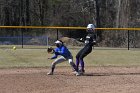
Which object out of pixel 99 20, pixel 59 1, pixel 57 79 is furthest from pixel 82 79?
pixel 59 1

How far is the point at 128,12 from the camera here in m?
46.0

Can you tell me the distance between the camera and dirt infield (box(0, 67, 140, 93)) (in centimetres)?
1184

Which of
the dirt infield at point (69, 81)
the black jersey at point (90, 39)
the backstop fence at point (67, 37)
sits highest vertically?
the black jersey at point (90, 39)

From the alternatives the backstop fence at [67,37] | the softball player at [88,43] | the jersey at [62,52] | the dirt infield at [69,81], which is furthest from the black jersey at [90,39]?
the backstop fence at [67,37]

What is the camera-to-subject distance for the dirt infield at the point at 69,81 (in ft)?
38.9

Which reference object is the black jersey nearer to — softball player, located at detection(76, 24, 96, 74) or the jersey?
softball player, located at detection(76, 24, 96, 74)

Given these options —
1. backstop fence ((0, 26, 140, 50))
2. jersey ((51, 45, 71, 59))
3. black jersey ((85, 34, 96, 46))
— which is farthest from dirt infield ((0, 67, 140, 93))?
backstop fence ((0, 26, 140, 50))

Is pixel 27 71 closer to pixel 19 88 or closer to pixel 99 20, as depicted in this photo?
pixel 19 88

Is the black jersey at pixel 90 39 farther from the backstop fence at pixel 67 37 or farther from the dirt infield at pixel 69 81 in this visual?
the backstop fence at pixel 67 37

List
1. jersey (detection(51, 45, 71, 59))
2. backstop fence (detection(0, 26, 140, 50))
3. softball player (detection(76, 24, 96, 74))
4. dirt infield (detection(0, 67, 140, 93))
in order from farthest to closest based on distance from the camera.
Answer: backstop fence (detection(0, 26, 140, 50)) → softball player (detection(76, 24, 96, 74)) → jersey (detection(51, 45, 71, 59)) → dirt infield (detection(0, 67, 140, 93))

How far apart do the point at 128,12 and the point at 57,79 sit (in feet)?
108

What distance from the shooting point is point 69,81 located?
1352 centimetres

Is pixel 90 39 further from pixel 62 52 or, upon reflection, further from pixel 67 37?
pixel 67 37

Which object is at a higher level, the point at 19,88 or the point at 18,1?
the point at 18,1
